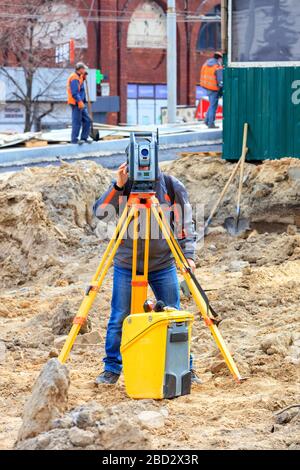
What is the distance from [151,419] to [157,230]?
1.57 meters

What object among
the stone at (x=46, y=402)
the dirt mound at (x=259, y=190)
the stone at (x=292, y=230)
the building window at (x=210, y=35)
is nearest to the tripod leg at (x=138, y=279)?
the stone at (x=46, y=402)

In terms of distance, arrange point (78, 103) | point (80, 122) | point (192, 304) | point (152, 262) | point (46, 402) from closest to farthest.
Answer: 1. point (46, 402)
2. point (152, 262)
3. point (192, 304)
4. point (78, 103)
5. point (80, 122)

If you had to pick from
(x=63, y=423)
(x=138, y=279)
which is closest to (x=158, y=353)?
(x=138, y=279)

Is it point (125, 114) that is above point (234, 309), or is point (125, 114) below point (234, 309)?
below

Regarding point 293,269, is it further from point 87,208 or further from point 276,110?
point 87,208

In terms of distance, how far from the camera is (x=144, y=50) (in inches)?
2037

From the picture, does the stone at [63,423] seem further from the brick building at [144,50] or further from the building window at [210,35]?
the building window at [210,35]

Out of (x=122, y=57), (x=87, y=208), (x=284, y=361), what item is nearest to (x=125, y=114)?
(x=122, y=57)

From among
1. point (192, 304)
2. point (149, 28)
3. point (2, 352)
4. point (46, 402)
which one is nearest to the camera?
point (46, 402)

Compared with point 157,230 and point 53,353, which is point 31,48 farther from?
point 157,230

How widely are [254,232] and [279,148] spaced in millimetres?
1256

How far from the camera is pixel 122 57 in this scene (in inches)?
2020

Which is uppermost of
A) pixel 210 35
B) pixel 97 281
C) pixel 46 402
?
pixel 97 281

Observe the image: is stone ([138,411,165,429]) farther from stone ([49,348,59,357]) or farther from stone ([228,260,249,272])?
stone ([228,260,249,272])
